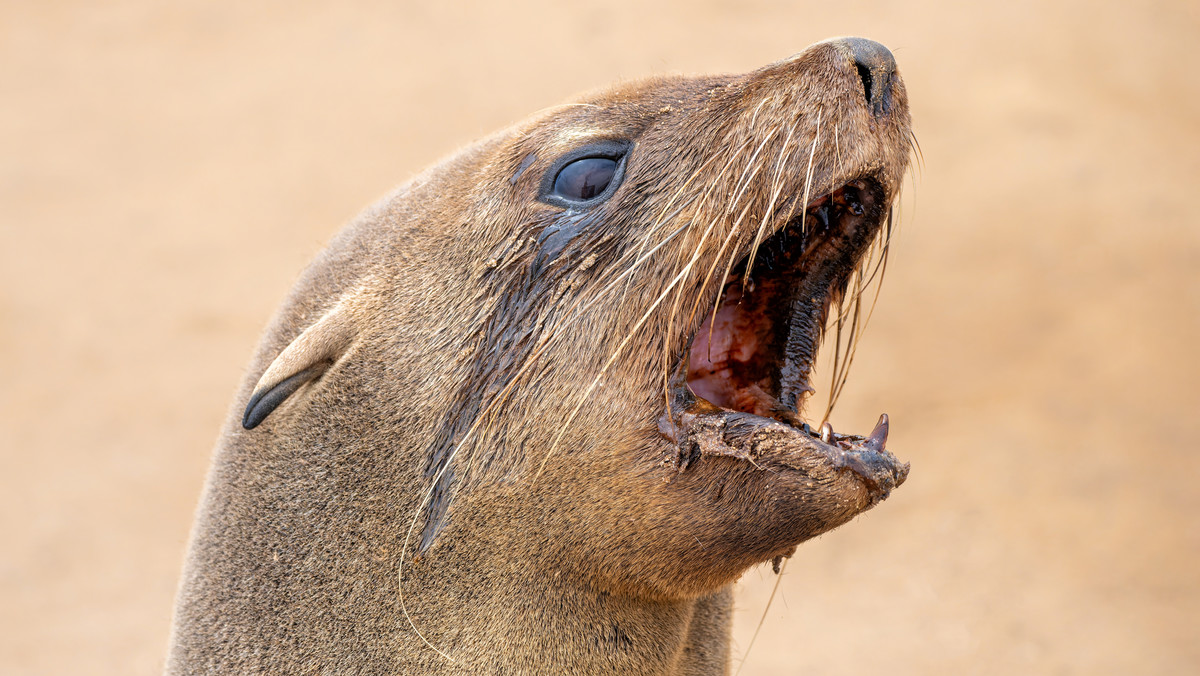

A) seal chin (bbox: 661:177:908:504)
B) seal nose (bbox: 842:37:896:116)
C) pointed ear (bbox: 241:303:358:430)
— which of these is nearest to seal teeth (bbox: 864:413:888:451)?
seal chin (bbox: 661:177:908:504)

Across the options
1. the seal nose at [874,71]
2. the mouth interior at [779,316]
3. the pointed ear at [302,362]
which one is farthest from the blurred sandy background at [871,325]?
the pointed ear at [302,362]

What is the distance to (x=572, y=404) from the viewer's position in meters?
2.19

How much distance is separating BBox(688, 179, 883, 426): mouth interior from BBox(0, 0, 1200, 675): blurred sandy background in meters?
2.90

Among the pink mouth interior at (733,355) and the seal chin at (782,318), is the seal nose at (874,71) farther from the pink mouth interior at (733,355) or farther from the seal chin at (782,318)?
the pink mouth interior at (733,355)

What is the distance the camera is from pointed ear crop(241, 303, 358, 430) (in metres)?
2.25

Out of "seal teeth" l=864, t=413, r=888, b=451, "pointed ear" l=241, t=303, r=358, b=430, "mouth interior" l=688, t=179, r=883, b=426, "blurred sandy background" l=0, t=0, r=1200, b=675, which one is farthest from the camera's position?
"blurred sandy background" l=0, t=0, r=1200, b=675

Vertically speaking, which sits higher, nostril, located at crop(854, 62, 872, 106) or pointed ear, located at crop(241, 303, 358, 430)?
nostril, located at crop(854, 62, 872, 106)

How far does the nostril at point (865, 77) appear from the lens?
2.18 meters

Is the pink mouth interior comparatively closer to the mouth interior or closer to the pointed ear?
the mouth interior

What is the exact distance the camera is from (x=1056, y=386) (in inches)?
279

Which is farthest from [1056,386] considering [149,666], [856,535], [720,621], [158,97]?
[158,97]

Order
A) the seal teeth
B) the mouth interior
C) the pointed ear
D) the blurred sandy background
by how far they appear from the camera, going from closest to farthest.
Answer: the seal teeth < the pointed ear < the mouth interior < the blurred sandy background

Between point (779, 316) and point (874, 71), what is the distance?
638mm

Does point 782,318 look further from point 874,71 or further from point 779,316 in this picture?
point 874,71
